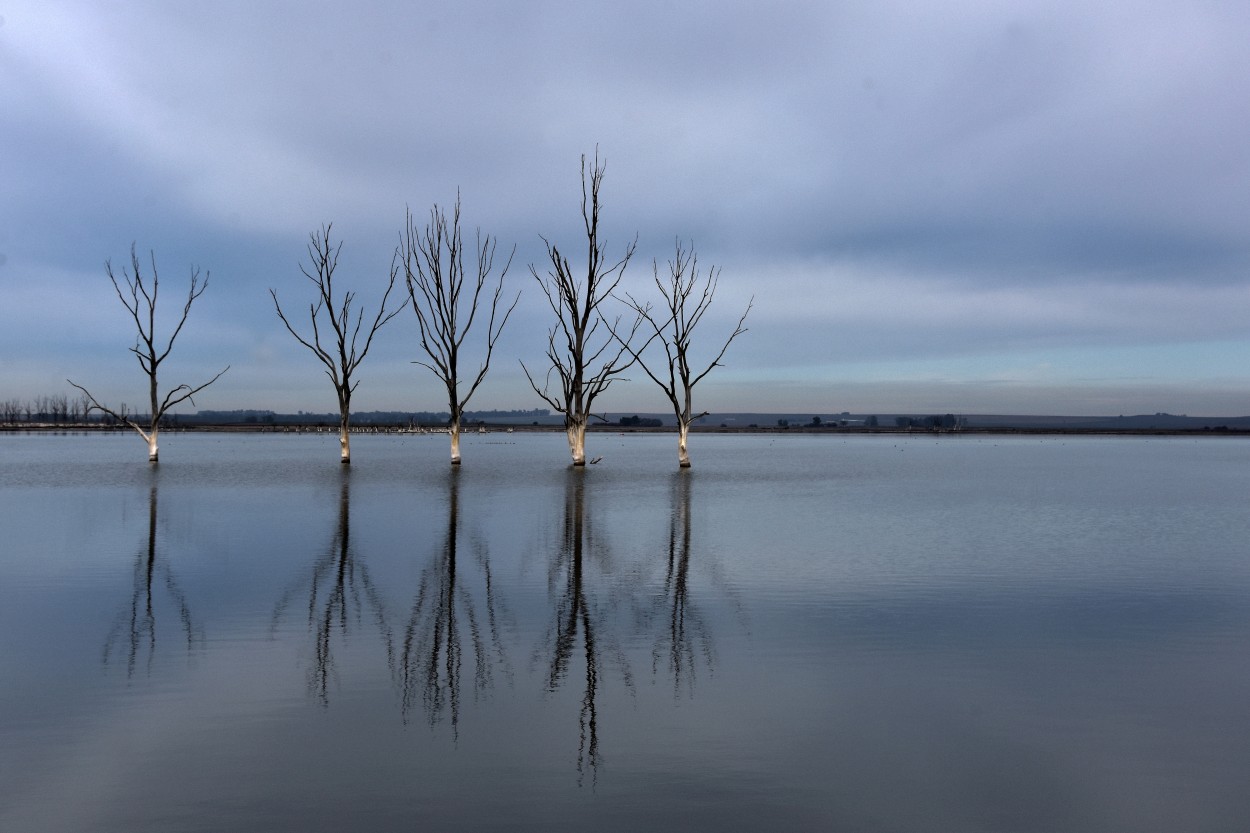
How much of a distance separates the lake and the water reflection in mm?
63

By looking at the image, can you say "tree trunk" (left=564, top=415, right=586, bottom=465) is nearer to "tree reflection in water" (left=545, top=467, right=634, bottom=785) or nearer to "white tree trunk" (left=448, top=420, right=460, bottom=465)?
"white tree trunk" (left=448, top=420, right=460, bottom=465)

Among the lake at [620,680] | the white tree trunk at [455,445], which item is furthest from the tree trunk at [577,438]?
the lake at [620,680]

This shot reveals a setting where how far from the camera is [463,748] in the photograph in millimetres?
6645

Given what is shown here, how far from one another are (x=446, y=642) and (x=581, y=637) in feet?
5.07

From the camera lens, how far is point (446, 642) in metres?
9.95

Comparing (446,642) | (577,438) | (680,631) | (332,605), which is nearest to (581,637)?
(680,631)

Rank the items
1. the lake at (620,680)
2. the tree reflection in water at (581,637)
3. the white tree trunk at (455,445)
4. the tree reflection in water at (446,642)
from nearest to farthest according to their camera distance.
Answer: the lake at (620,680) < the tree reflection in water at (581,637) < the tree reflection in water at (446,642) < the white tree trunk at (455,445)

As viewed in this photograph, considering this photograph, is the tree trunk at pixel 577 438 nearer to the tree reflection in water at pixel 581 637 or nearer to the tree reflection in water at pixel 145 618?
the tree reflection in water at pixel 581 637

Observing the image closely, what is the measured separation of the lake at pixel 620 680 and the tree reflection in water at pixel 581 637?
5 cm

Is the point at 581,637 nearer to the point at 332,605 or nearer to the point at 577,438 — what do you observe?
the point at 332,605

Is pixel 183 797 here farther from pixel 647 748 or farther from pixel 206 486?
pixel 206 486

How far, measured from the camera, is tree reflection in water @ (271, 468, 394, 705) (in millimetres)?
8938

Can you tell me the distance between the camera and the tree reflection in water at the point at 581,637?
23.0 ft

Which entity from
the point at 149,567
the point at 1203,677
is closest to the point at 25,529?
the point at 149,567
